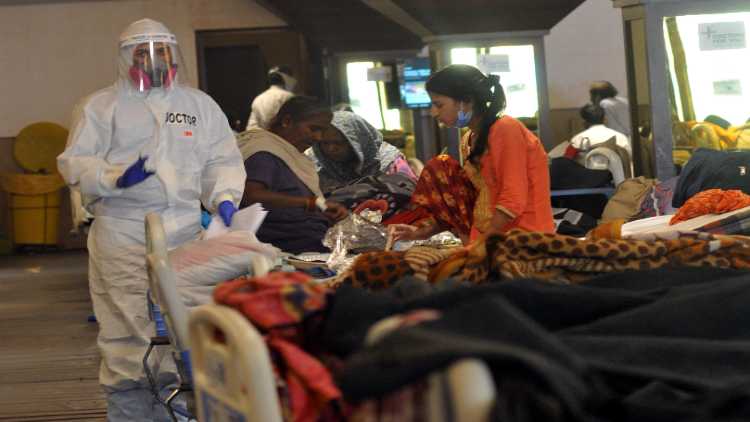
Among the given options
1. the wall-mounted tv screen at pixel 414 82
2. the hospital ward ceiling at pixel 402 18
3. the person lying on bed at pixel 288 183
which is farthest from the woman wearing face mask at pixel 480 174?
the wall-mounted tv screen at pixel 414 82

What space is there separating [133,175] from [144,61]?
53 centimetres

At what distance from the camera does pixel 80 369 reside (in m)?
6.40

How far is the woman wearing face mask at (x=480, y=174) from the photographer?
4121mm

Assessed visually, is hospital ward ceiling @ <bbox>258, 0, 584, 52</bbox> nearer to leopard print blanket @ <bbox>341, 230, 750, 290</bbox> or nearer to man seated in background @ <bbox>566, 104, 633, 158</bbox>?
man seated in background @ <bbox>566, 104, 633, 158</bbox>

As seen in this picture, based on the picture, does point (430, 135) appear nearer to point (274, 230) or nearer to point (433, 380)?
point (274, 230)

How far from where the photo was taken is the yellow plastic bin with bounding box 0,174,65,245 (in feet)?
42.2

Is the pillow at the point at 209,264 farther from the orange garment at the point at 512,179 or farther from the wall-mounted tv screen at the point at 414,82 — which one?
the wall-mounted tv screen at the point at 414,82

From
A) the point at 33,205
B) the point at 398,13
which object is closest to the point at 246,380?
the point at 398,13

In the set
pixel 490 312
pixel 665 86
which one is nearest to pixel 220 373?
pixel 490 312

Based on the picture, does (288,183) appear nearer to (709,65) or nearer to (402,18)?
(709,65)

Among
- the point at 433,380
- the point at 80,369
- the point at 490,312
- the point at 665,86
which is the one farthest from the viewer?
the point at 80,369

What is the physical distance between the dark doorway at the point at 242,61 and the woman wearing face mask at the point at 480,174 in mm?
9157

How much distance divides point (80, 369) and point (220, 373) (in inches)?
188

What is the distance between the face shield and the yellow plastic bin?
862cm
